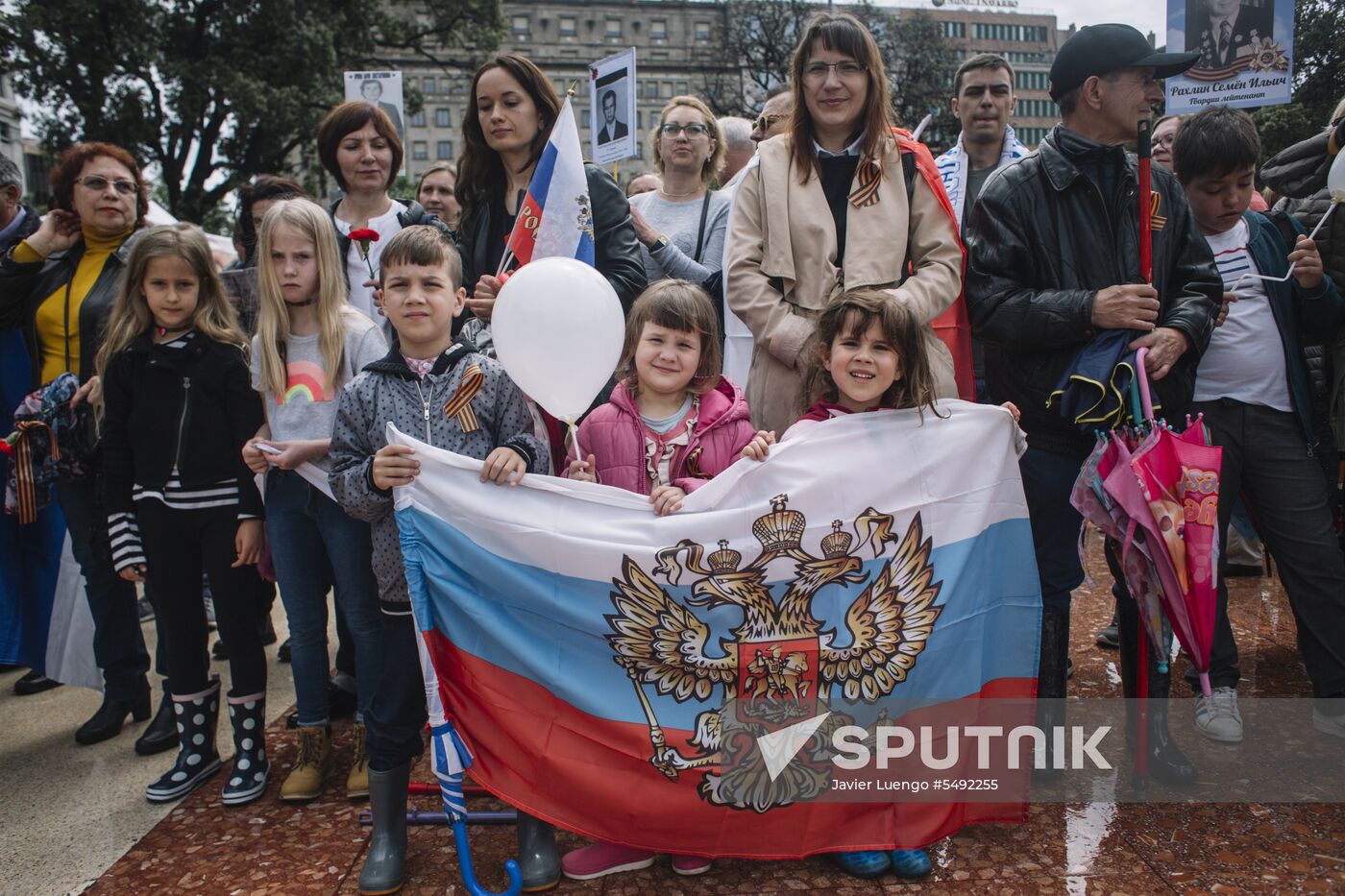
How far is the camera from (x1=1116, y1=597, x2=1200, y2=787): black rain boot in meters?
2.98

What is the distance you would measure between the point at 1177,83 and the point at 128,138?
2100 centimetres

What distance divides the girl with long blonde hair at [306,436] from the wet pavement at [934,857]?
255 mm

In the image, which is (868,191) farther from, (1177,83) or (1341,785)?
(1177,83)

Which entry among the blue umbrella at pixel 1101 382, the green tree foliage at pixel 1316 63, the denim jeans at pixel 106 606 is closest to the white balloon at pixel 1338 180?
the blue umbrella at pixel 1101 382

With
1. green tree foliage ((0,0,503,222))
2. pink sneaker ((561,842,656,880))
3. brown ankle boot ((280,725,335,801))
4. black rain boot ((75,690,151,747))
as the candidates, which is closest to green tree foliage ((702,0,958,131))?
green tree foliage ((0,0,503,222))

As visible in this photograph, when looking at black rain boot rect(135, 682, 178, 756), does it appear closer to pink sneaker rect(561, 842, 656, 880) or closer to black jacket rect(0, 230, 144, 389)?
black jacket rect(0, 230, 144, 389)

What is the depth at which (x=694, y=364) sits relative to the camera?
275cm

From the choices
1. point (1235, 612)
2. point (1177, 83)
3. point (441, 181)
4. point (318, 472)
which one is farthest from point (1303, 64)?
point (318, 472)

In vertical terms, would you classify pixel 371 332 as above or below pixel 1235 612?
above

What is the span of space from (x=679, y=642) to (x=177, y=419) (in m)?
1.90

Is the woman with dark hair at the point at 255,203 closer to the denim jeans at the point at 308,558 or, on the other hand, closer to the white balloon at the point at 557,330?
the denim jeans at the point at 308,558

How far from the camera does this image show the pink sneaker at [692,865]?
2.55 m

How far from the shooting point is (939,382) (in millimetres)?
2898

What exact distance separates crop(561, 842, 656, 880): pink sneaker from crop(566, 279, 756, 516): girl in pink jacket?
3.22 ft
